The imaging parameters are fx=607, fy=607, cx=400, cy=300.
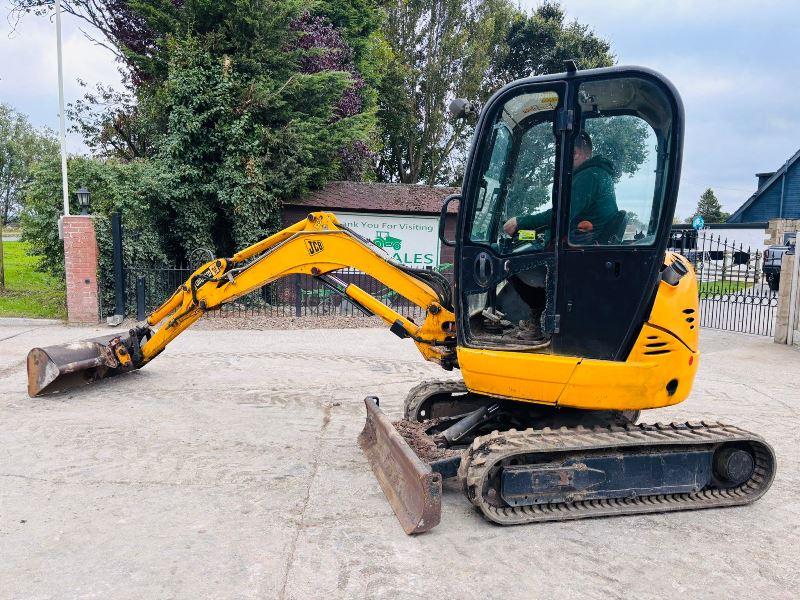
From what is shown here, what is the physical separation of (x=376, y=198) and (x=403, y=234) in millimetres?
1293

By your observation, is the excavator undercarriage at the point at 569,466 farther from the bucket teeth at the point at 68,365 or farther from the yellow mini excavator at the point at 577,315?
the bucket teeth at the point at 68,365

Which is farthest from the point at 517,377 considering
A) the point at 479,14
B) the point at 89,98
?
the point at 479,14

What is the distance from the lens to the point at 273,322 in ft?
39.7

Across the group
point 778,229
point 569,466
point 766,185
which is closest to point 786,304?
point 569,466

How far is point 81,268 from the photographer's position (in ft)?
37.0

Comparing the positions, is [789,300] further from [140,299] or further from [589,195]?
[140,299]

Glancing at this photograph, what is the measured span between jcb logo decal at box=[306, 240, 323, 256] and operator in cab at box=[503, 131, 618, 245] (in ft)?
7.41

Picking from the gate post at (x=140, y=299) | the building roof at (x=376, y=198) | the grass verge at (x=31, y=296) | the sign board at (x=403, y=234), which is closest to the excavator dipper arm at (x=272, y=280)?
Result: the gate post at (x=140, y=299)

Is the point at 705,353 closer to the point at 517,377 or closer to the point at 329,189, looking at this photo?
the point at 517,377

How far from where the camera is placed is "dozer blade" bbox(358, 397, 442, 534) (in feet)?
11.4

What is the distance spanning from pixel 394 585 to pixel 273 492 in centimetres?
141

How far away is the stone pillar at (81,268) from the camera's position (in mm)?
11156

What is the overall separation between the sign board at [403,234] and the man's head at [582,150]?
10.6 m

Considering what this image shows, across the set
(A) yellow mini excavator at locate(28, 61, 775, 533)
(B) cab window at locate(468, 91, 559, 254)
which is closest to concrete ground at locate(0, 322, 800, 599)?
(A) yellow mini excavator at locate(28, 61, 775, 533)
